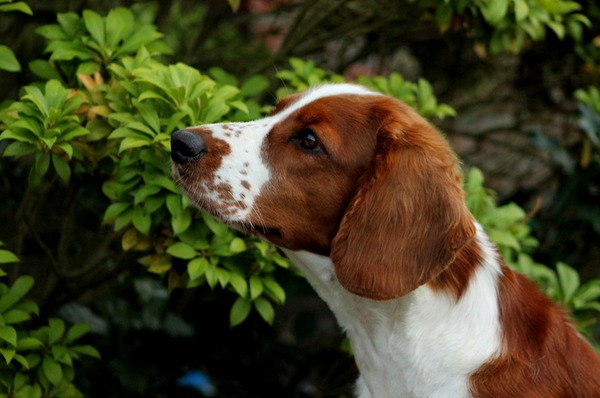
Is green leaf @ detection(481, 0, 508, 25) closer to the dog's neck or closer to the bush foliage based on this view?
the bush foliage

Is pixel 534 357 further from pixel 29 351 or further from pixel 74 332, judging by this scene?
pixel 29 351

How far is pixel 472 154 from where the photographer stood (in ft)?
22.7

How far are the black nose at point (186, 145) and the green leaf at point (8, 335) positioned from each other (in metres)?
0.90

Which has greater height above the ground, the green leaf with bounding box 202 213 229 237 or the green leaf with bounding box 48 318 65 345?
the green leaf with bounding box 202 213 229 237

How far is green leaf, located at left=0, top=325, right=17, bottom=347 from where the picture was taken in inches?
142

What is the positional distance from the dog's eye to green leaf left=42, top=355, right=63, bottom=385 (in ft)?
4.40

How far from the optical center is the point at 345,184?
11.3 feet

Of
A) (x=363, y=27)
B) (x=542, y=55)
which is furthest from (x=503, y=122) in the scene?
(x=363, y=27)

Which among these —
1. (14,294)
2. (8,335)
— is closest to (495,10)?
(14,294)

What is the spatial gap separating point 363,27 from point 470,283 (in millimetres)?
2601

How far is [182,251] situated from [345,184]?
725 millimetres

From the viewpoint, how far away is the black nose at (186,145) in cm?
339

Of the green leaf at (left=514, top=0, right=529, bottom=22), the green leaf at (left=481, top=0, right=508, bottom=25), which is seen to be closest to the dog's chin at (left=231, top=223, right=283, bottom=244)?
the green leaf at (left=481, top=0, right=508, bottom=25)

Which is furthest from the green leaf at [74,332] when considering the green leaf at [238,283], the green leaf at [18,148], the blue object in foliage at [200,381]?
the blue object in foliage at [200,381]
